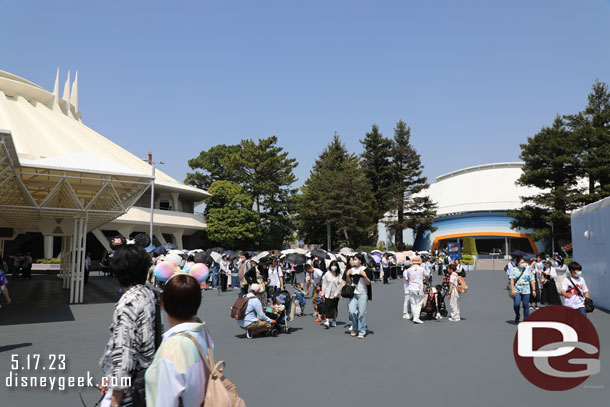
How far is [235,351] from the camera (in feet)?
27.1

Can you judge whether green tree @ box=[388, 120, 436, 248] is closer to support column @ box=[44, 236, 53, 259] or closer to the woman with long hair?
support column @ box=[44, 236, 53, 259]

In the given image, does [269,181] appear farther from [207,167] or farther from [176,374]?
[176,374]

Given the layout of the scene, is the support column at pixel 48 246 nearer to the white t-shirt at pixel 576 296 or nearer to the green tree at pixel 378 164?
the green tree at pixel 378 164

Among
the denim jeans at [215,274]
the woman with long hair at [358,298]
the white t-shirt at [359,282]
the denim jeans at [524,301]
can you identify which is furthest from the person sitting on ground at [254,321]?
the denim jeans at [215,274]

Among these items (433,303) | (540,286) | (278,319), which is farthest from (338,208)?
(278,319)

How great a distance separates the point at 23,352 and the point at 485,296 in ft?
52.0

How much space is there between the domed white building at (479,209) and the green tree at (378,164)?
20.8 feet

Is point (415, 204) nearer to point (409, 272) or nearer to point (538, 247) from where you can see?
point (538, 247)

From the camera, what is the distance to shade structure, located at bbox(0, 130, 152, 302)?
14.6 metres

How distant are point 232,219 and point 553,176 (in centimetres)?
3155

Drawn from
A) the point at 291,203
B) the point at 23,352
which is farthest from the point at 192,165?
the point at 23,352

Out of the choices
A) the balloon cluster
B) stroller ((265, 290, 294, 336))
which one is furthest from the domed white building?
the balloon cluster

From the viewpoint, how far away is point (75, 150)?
40.9 metres

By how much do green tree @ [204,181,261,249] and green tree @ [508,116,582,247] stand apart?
89.7ft
